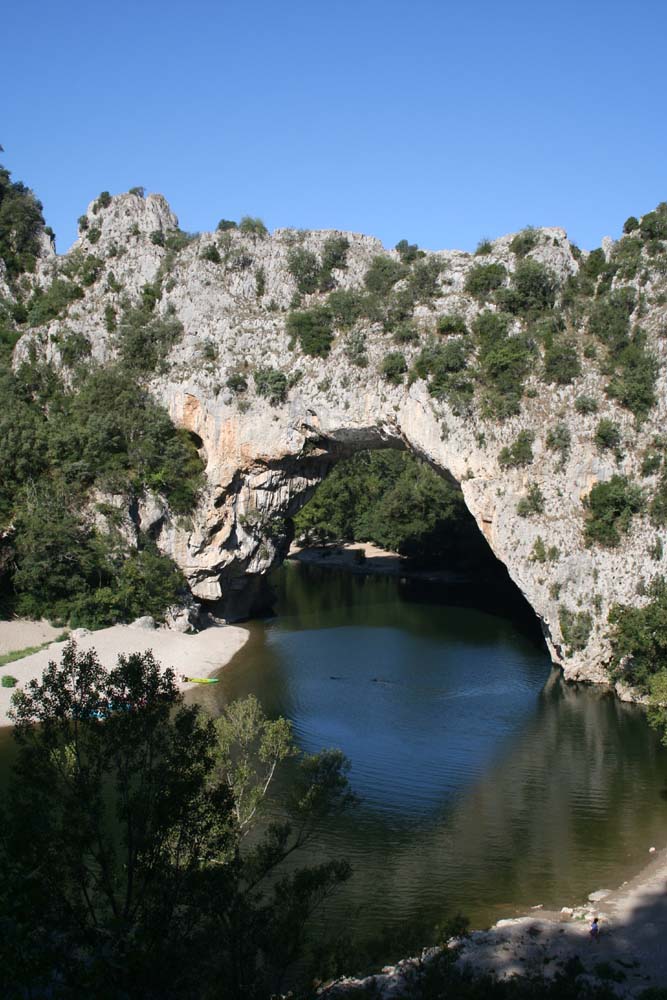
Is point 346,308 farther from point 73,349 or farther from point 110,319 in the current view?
point 73,349

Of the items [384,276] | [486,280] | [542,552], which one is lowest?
[542,552]

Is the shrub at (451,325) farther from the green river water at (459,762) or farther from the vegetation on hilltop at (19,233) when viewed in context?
the vegetation on hilltop at (19,233)

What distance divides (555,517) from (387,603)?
21585 mm

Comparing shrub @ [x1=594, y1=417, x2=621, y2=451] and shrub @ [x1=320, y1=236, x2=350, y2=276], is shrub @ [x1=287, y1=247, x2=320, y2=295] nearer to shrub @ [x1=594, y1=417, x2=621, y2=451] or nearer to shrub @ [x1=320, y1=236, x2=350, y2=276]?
shrub @ [x1=320, y1=236, x2=350, y2=276]

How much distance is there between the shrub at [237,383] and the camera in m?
51.8

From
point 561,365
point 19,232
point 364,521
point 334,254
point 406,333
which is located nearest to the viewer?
point 561,365

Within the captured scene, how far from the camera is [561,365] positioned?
1788 inches

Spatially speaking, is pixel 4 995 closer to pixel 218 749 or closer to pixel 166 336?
pixel 218 749

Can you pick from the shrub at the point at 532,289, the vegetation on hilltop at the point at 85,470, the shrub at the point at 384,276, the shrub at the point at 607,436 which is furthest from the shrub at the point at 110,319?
the shrub at the point at 607,436

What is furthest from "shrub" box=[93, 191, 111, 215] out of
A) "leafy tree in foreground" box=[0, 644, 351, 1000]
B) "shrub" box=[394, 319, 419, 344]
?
"leafy tree in foreground" box=[0, 644, 351, 1000]

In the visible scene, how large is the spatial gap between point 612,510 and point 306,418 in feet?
60.8

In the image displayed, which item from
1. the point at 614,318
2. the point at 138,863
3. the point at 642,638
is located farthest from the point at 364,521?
the point at 138,863

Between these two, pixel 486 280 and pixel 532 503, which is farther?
pixel 486 280

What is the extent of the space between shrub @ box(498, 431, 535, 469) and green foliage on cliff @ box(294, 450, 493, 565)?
22.2 metres
